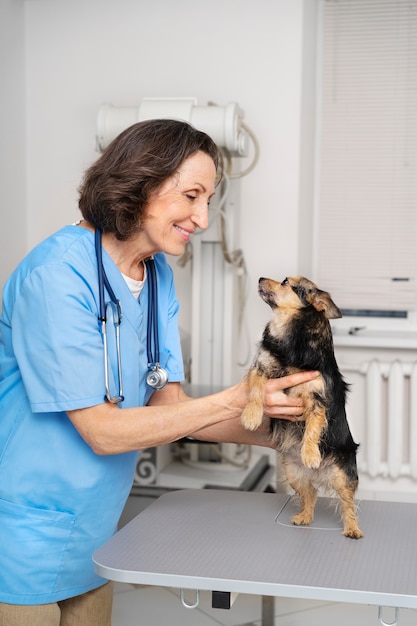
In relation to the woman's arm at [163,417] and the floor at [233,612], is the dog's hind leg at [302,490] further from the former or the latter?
the floor at [233,612]

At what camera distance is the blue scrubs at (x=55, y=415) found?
1.40 meters

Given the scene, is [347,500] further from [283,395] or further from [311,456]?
[283,395]

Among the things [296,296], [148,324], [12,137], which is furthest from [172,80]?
[296,296]

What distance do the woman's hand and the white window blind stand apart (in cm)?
252

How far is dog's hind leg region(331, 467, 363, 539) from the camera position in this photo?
1496mm

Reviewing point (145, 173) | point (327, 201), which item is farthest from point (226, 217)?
point (145, 173)

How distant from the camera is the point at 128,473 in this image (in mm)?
1613

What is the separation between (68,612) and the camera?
5.31 ft

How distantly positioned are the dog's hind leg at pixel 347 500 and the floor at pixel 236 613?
47.4 inches

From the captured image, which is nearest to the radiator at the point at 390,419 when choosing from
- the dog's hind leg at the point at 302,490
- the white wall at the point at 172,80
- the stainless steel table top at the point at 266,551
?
the white wall at the point at 172,80

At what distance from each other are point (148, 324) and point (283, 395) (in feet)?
1.15

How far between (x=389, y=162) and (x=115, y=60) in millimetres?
1388

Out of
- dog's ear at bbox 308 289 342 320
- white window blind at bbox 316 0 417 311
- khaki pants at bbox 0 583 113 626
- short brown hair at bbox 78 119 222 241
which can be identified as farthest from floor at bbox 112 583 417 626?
white window blind at bbox 316 0 417 311

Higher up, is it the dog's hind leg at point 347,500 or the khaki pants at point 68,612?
the dog's hind leg at point 347,500
